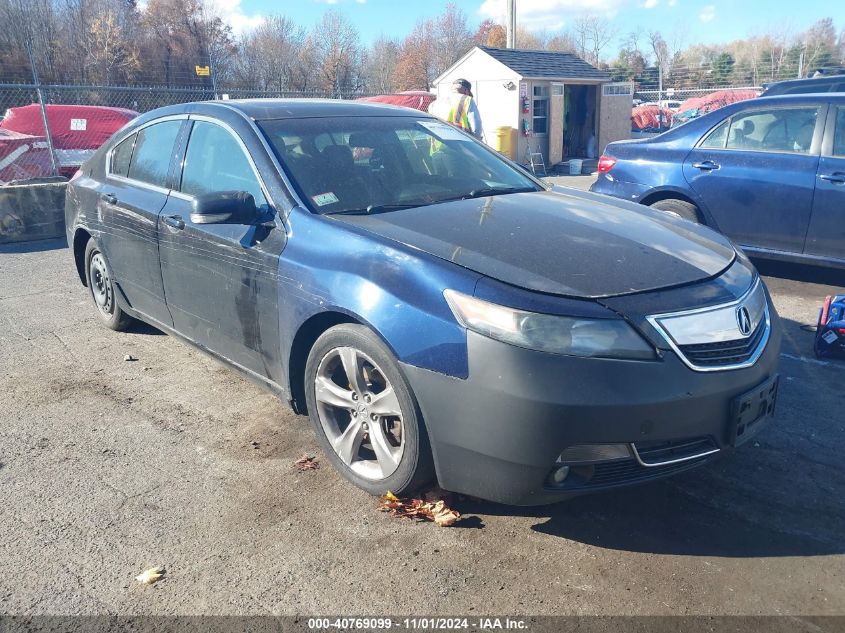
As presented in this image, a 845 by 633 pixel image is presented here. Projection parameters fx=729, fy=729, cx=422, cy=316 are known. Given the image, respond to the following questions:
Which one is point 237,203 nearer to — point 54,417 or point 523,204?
point 523,204

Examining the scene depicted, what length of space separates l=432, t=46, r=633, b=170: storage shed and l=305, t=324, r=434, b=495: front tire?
1345 centimetres

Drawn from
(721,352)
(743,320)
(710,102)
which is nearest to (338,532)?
(721,352)

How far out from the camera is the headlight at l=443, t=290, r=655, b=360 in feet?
8.46

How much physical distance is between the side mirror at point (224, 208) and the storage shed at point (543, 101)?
13132 millimetres

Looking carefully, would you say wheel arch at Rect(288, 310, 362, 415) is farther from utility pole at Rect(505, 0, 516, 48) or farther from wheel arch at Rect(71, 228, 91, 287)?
utility pole at Rect(505, 0, 516, 48)

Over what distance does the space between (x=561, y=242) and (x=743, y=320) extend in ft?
2.61

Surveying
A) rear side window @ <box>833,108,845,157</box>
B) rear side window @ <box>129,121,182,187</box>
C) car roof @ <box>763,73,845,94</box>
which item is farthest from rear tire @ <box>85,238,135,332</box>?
car roof @ <box>763,73,845,94</box>

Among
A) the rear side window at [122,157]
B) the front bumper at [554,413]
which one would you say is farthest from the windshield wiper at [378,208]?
the rear side window at [122,157]

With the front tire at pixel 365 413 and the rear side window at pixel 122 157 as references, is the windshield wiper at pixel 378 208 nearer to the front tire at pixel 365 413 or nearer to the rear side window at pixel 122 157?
the front tire at pixel 365 413

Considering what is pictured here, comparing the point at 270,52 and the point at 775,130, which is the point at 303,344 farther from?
the point at 270,52

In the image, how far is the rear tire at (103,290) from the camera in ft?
17.5

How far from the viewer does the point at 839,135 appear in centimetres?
599

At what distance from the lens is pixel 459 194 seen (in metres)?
3.88

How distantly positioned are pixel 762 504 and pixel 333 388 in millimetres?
1918
